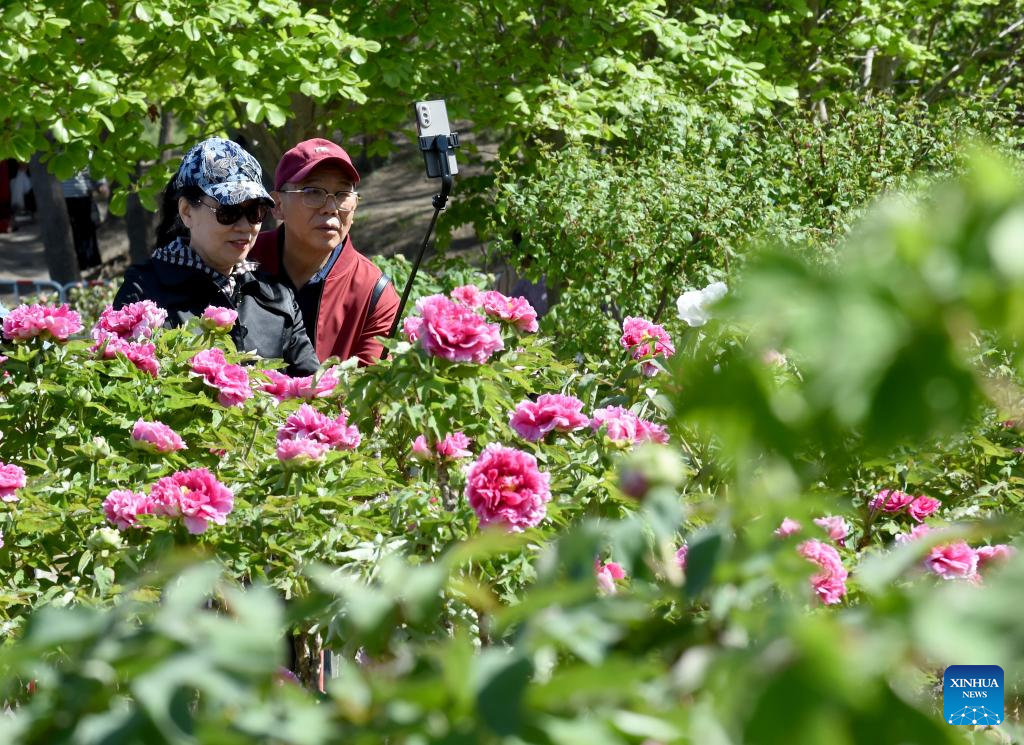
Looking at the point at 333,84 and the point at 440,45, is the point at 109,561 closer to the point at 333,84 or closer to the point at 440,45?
the point at 333,84

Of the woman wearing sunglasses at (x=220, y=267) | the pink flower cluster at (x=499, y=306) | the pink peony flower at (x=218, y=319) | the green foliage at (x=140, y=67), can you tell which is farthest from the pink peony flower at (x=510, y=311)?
the green foliage at (x=140, y=67)

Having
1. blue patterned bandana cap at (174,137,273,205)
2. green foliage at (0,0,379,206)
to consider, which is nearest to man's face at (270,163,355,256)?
blue patterned bandana cap at (174,137,273,205)

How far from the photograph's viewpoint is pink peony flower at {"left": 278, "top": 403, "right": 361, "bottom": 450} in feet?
7.89

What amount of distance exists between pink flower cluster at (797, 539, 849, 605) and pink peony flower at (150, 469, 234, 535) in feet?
3.21

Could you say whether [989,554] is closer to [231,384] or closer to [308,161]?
[231,384]

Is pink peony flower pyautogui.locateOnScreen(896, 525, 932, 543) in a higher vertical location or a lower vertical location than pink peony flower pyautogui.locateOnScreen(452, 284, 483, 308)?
lower

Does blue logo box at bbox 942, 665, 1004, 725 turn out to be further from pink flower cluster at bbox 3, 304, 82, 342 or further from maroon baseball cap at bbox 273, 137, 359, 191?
maroon baseball cap at bbox 273, 137, 359, 191

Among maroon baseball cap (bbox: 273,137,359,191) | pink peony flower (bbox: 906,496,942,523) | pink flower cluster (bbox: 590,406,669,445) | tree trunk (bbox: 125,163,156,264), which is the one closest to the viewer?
pink flower cluster (bbox: 590,406,669,445)

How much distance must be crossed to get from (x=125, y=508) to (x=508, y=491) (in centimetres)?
72

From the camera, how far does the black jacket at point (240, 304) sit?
3600mm

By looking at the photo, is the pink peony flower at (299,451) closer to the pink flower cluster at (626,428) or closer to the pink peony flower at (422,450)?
the pink peony flower at (422,450)

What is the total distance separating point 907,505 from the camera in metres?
2.65

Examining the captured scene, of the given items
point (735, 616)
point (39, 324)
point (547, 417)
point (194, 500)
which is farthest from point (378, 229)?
point (735, 616)

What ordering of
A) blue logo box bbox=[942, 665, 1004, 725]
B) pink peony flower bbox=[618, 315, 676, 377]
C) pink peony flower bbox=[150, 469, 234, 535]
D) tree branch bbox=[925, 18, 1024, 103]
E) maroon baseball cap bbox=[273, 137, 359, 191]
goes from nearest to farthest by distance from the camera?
blue logo box bbox=[942, 665, 1004, 725] → pink peony flower bbox=[150, 469, 234, 535] → pink peony flower bbox=[618, 315, 676, 377] → maroon baseball cap bbox=[273, 137, 359, 191] → tree branch bbox=[925, 18, 1024, 103]
